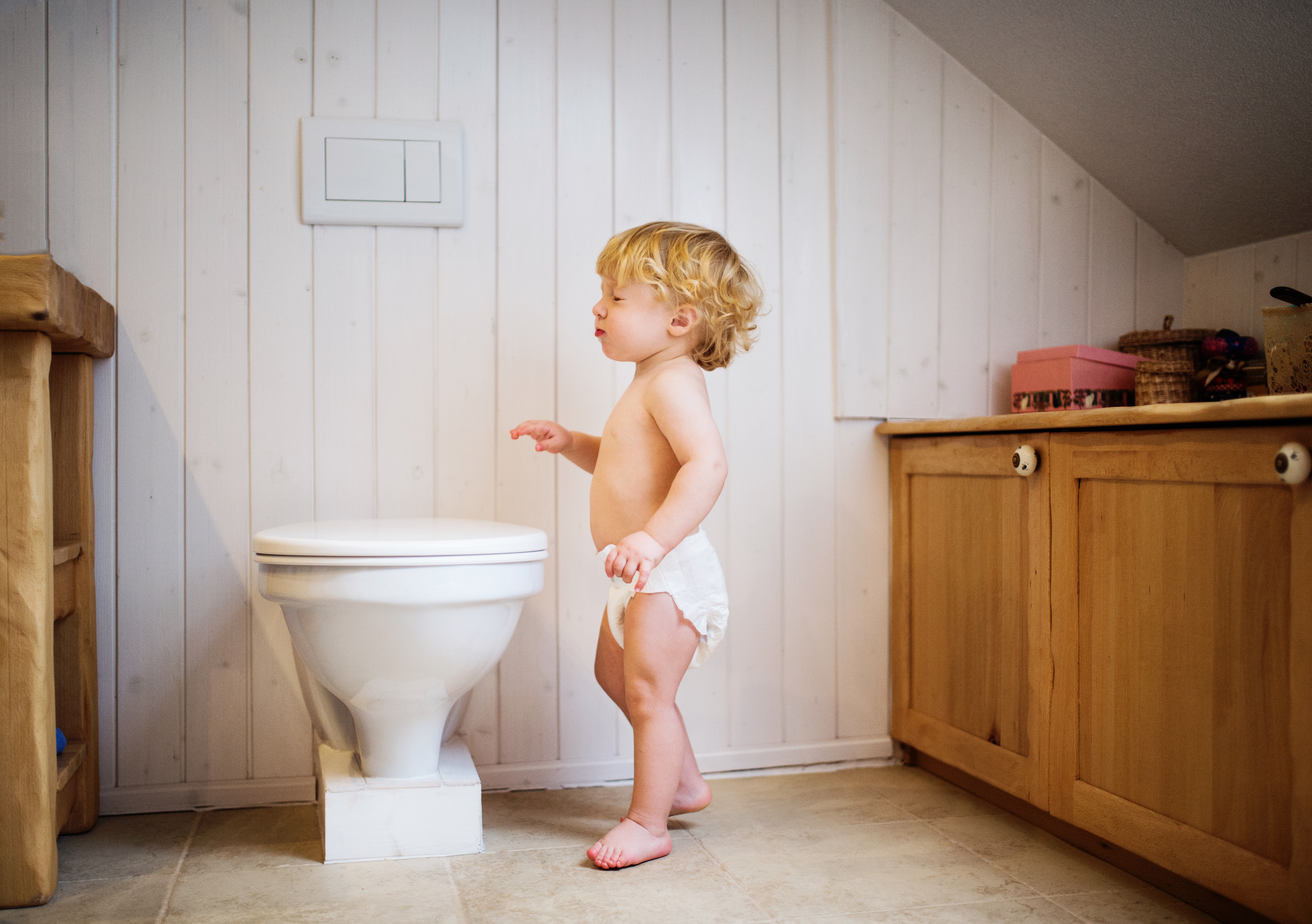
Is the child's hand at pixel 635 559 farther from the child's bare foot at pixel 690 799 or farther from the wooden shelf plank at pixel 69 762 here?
the wooden shelf plank at pixel 69 762

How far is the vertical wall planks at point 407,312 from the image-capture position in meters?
1.70

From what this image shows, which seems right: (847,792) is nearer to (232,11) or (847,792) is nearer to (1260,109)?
(1260,109)

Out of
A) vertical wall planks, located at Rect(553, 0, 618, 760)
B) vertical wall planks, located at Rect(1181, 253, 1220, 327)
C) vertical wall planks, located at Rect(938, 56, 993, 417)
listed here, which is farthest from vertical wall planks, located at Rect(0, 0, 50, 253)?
vertical wall planks, located at Rect(1181, 253, 1220, 327)

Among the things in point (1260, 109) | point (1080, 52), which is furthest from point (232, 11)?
point (1260, 109)

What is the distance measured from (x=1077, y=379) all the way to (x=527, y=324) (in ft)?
3.18

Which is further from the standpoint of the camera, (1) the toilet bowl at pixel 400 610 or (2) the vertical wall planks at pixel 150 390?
(2) the vertical wall planks at pixel 150 390

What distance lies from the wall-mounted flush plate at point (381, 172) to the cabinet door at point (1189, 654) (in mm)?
1079

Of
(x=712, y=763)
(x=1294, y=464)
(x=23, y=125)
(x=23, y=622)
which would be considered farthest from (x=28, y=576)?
(x=1294, y=464)

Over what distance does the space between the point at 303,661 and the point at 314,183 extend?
80cm

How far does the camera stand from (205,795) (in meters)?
1.65

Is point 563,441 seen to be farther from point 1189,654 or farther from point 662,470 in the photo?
point 1189,654

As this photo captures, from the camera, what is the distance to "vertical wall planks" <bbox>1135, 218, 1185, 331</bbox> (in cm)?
199

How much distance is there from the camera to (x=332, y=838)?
4.53ft

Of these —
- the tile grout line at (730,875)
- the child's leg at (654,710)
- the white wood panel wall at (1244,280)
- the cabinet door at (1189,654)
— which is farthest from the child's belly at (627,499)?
the white wood panel wall at (1244,280)
